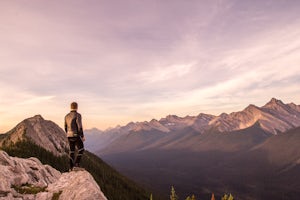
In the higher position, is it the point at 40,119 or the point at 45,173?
the point at 40,119

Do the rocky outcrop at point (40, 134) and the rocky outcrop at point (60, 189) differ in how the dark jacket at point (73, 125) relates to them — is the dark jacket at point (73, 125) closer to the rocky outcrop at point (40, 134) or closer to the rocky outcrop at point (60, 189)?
the rocky outcrop at point (60, 189)

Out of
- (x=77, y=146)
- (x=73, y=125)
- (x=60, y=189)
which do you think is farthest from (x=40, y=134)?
(x=60, y=189)

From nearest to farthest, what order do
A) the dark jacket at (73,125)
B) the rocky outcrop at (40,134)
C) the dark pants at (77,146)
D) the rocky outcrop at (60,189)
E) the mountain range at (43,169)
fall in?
the rocky outcrop at (60,189), the mountain range at (43,169), the dark jacket at (73,125), the dark pants at (77,146), the rocky outcrop at (40,134)

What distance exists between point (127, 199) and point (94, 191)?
172420mm

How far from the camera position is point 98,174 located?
625 ft

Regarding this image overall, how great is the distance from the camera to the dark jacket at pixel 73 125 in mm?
22156

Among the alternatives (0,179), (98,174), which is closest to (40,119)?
(98,174)

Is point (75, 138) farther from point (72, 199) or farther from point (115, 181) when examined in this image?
point (115, 181)

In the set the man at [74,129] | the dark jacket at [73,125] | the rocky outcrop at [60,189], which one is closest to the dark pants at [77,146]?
the man at [74,129]

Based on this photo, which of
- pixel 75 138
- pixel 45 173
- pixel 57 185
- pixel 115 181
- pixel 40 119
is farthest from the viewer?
pixel 115 181

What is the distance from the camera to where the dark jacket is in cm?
2216

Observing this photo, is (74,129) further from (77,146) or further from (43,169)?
(43,169)

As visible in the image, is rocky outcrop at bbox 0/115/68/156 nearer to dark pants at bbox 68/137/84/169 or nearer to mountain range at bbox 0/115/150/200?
mountain range at bbox 0/115/150/200

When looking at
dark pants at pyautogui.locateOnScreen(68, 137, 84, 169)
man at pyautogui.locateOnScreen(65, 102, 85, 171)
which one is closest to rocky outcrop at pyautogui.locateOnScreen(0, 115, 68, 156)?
dark pants at pyautogui.locateOnScreen(68, 137, 84, 169)
